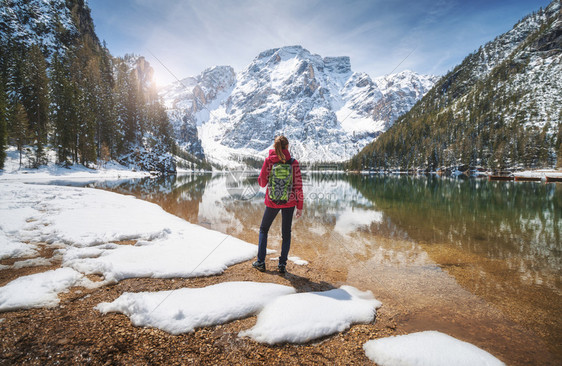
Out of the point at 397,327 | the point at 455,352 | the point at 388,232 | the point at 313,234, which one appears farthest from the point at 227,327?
the point at 388,232

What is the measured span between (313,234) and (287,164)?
589cm

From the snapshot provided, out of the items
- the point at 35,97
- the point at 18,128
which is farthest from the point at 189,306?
the point at 35,97

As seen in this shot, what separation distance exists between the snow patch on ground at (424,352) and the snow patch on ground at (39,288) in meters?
4.90

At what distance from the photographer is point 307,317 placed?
356 centimetres

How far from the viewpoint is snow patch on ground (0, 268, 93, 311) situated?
11.0 feet


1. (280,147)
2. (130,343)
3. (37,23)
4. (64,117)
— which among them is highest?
(37,23)

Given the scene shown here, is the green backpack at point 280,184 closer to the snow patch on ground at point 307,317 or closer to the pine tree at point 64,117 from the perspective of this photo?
the snow patch on ground at point 307,317

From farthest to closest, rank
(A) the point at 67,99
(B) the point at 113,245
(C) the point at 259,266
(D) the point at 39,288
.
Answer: (A) the point at 67,99
(B) the point at 113,245
(C) the point at 259,266
(D) the point at 39,288

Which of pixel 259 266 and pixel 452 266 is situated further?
pixel 452 266

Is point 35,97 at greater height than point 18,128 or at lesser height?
greater

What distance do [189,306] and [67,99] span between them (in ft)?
221

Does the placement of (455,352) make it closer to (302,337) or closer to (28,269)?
(302,337)

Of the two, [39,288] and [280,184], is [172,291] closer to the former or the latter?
[39,288]

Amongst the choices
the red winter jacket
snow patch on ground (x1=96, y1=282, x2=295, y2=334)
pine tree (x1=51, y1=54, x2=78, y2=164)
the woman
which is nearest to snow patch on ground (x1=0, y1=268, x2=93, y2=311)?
snow patch on ground (x1=96, y1=282, x2=295, y2=334)
